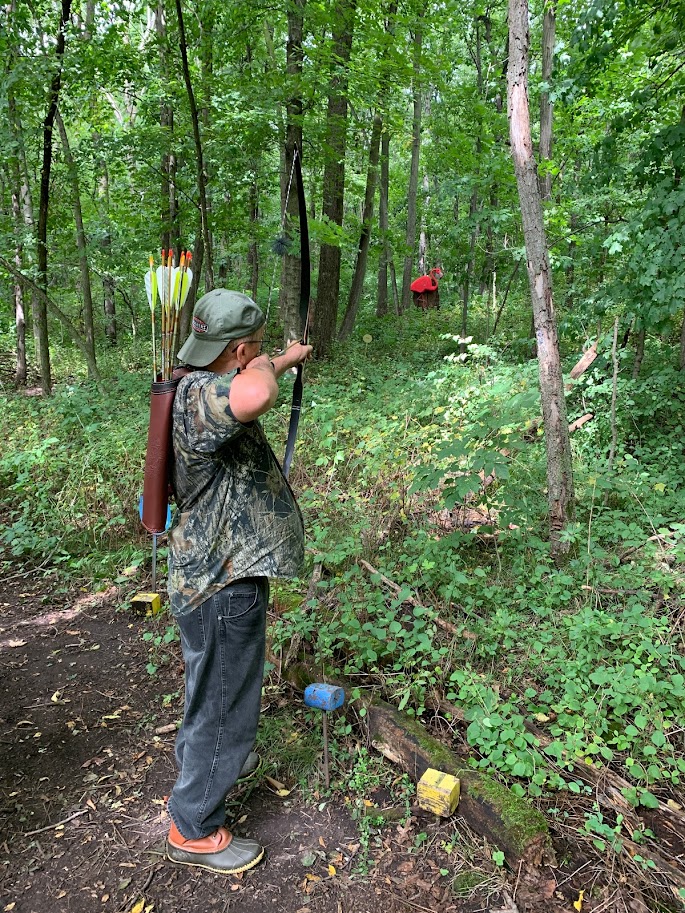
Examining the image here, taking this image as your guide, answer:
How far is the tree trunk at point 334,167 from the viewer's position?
243 inches

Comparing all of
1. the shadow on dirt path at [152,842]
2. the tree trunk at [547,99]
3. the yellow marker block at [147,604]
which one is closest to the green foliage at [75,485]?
the yellow marker block at [147,604]

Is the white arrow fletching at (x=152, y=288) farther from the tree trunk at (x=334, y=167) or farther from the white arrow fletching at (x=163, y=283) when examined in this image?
the tree trunk at (x=334, y=167)

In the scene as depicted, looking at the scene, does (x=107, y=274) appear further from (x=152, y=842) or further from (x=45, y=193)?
(x=152, y=842)

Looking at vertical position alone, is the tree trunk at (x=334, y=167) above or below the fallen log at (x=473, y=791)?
above

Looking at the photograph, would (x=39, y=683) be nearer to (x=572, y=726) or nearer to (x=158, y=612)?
(x=158, y=612)

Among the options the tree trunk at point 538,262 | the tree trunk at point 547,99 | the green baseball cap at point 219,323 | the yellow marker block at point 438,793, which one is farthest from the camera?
the tree trunk at point 547,99

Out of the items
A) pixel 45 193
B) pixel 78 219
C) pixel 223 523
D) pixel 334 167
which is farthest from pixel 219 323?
pixel 78 219

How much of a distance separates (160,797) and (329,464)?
2968mm

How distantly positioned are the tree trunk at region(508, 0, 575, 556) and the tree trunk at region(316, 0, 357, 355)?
111 inches

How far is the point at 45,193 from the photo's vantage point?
24.0ft

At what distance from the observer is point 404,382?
7.14 metres

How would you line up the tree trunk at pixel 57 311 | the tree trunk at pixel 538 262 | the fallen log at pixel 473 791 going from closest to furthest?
the fallen log at pixel 473 791
the tree trunk at pixel 538 262
the tree trunk at pixel 57 311

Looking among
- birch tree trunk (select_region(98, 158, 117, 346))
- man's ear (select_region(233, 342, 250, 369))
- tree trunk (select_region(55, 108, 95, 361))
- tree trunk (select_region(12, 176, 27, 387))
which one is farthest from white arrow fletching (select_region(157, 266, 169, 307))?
tree trunk (select_region(12, 176, 27, 387))

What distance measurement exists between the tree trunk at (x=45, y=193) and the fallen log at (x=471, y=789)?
659 cm
